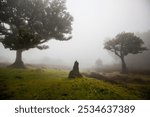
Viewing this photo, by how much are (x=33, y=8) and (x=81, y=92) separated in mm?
12113

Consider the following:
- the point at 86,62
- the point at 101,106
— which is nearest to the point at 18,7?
the point at 101,106

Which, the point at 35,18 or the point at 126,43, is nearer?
the point at 35,18

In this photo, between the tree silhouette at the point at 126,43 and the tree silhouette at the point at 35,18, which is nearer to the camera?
the tree silhouette at the point at 35,18

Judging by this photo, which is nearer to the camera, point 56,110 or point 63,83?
point 56,110

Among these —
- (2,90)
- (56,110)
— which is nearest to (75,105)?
(56,110)

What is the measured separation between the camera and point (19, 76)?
16.4m

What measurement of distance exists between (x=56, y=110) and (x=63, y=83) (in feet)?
10.8

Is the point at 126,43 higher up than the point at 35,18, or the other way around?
the point at 35,18

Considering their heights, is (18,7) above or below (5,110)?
above

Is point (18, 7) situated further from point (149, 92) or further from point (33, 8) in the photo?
point (149, 92)

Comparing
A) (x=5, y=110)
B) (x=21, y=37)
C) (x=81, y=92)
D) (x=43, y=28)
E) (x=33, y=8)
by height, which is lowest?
(x=5, y=110)

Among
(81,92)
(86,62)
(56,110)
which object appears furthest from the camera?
(86,62)

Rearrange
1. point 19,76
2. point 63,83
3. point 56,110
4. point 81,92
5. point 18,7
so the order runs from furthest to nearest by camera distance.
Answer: point 18,7
point 19,76
point 63,83
point 81,92
point 56,110

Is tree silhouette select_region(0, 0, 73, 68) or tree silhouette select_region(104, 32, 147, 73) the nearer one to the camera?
tree silhouette select_region(0, 0, 73, 68)
